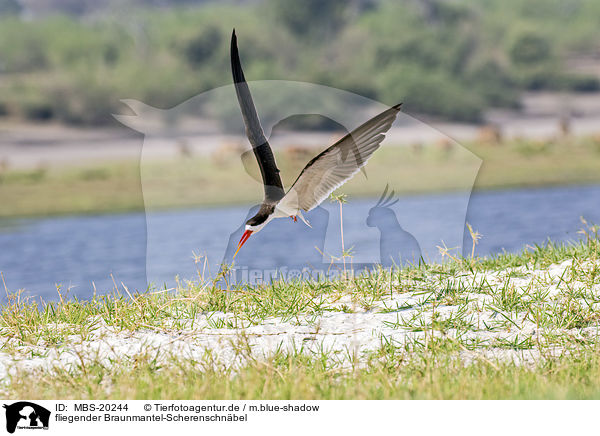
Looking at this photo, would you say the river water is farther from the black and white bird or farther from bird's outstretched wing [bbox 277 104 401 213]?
bird's outstretched wing [bbox 277 104 401 213]

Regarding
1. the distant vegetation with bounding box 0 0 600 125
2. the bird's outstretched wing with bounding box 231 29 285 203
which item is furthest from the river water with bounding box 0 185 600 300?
the distant vegetation with bounding box 0 0 600 125

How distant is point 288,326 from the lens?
5027 millimetres

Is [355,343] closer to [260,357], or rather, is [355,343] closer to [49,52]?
[260,357]

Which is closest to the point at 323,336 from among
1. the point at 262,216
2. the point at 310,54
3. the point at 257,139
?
the point at 262,216

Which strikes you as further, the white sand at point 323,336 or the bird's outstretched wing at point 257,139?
the bird's outstretched wing at point 257,139

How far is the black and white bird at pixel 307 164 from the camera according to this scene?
177 inches

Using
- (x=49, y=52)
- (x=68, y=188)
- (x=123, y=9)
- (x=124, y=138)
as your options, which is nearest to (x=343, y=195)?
(x=68, y=188)

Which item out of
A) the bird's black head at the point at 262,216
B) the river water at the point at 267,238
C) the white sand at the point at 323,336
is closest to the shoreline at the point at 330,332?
the white sand at the point at 323,336

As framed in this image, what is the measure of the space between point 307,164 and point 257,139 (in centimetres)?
60

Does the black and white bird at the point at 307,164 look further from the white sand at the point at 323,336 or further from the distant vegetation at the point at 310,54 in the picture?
the distant vegetation at the point at 310,54

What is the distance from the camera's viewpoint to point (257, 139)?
4898 mm

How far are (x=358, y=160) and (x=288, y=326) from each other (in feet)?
4.11

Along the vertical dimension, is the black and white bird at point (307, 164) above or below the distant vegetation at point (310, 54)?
below
